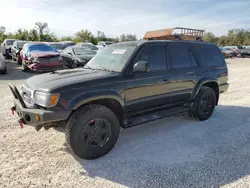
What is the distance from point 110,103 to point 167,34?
389cm

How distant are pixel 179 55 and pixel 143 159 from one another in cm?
234

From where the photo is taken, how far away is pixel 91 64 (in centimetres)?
440

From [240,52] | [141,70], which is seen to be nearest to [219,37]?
[240,52]

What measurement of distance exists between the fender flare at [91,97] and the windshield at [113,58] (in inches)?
20.2

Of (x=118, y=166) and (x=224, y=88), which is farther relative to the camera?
(x=224, y=88)

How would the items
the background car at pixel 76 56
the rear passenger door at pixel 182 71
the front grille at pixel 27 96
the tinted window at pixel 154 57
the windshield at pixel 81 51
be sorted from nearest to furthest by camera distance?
1. the front grille at pixel 27 96
2. the tinted window at pixel 154 57
3. the rear passenger door at pixel 182 71
4. the background car at pixel 76 56
5. the windshield at pixel 81 51

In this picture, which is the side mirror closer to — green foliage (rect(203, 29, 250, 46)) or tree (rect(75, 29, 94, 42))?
tree (rect(75, 29, 94, 42))

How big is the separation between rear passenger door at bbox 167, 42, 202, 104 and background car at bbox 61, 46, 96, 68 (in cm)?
757

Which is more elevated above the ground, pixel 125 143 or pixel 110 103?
pixel 110 103

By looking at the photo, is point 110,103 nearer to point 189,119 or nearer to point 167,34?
point 189,119

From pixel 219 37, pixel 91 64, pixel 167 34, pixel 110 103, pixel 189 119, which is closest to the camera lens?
pixel 110 103

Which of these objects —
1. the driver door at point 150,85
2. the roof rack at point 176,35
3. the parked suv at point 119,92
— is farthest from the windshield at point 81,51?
the driver door at point 150,85

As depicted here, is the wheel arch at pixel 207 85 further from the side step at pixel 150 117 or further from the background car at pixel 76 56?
the background car at pixel 76 56

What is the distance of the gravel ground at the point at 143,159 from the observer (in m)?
2.79
